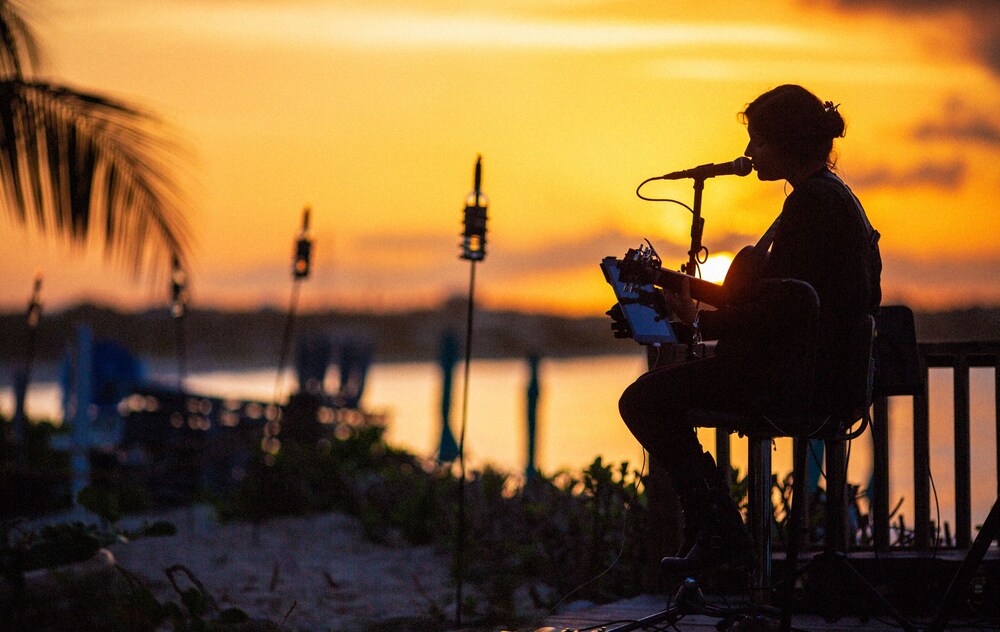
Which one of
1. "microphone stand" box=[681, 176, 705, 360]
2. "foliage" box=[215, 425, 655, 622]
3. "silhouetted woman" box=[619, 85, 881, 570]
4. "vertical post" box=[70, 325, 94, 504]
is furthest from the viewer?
"vertical post" box=[70, 325, 94, 504]

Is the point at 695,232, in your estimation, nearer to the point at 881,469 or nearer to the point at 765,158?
the point at 765,158

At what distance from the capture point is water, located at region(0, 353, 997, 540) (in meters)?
12.9

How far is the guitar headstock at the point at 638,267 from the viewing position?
11.2 feet

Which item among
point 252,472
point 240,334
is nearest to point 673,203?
point 252,472

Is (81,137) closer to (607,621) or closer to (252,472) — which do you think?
(607,621)

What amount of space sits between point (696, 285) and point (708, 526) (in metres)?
0.76

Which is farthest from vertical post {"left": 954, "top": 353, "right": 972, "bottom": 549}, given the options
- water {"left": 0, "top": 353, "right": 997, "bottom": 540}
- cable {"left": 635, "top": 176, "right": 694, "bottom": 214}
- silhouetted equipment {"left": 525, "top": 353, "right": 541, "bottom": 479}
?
silhouetted equipment {"left": 525, "top": 353, "right": 541, "bottom": 479}

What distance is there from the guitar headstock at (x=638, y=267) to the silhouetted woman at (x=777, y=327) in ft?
0.33

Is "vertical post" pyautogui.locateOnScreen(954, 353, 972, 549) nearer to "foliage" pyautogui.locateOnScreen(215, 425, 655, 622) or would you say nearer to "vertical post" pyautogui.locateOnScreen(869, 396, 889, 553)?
"vertical post" pyautogui.locateOnScreen(869, 396, 889, 553)

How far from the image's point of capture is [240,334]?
173 feet

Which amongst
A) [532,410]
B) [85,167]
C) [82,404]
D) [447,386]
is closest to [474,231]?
[85,167]

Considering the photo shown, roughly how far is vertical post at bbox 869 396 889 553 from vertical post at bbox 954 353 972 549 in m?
0.29

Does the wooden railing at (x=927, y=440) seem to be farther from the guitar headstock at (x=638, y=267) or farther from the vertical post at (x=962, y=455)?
the guitar headstock at (x=638, y=267)

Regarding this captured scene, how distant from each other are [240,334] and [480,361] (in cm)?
1458
